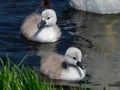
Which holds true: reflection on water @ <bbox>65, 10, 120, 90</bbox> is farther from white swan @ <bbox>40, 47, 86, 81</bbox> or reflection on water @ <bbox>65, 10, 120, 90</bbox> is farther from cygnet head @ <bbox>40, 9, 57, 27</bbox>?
cygnet head @ <bbox>40, 9, 57, 27</bbox>

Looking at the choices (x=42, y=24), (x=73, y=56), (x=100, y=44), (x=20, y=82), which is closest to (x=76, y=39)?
(x=100, y=44)

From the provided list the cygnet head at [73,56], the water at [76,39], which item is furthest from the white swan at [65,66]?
the water at [76,39]

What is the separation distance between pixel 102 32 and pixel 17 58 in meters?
2.53

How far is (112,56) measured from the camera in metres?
10.6

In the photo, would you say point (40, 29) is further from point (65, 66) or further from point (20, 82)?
point (20, 82)

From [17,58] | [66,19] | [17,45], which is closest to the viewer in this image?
[17,58]

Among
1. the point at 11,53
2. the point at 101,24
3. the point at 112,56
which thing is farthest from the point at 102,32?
the point at 11,53

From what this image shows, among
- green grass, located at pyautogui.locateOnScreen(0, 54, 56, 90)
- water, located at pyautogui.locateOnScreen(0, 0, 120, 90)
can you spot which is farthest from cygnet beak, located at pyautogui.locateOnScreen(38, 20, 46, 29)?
green grass, located at pyautogui.locateOnScreen(0, 54, 56, 90)

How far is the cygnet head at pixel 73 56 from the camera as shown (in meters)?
9.45

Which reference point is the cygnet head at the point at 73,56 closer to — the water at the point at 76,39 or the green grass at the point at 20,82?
the water at the point at 76,39

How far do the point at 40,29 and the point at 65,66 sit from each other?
199 cm

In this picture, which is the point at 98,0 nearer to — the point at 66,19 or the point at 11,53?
the point at 66,19

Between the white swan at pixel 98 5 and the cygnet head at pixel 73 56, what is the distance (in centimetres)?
335

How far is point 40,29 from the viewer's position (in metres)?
11.6
